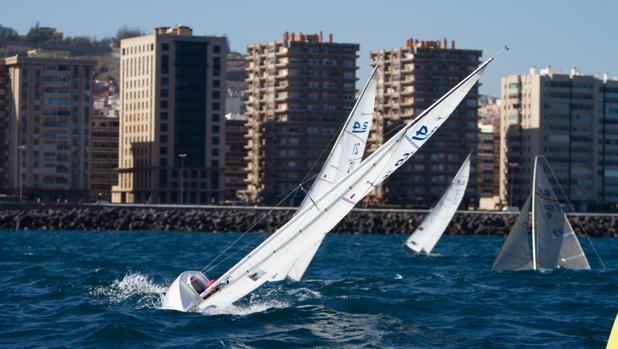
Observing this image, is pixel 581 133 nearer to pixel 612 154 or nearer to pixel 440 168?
pixel 612 154

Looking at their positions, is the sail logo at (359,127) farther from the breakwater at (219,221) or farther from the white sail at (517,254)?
the breakwater at (219,221)

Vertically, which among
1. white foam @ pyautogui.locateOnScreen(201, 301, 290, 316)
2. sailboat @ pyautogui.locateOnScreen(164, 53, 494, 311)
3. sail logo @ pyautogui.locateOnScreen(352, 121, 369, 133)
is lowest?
white foam @ pyautogui.locateOnScreen(201, 301, 290, 316)

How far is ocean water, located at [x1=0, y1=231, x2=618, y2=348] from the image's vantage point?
26828 millimetres

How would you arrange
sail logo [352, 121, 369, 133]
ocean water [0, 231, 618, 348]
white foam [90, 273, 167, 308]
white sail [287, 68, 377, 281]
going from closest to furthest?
ocean water [0, 231, 618, 348], white foam [90, 273, 167, 308], white sail [287, 68, 377, 281], sail logo [352, 121, 369, 133]

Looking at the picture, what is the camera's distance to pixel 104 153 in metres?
178

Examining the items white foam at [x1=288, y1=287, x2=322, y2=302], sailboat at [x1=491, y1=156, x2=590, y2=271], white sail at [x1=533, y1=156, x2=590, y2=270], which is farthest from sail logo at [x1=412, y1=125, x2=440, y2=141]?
sailboat at [x1=491, y1=156, x2=590, y2=271]

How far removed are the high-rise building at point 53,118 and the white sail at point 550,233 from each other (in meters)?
108

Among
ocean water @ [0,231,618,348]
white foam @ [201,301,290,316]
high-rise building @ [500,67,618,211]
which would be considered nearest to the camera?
ocean water @ [0,231,618,348]

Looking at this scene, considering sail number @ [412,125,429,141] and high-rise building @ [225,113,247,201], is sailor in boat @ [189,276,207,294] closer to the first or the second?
sail number @ [412,125,429,141]

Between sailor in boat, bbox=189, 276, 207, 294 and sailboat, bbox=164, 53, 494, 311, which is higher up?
sailboat, bbox=164, 53, 494, 311

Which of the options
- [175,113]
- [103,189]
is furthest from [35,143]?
[103,189]

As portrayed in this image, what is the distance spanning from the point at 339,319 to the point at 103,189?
148750 mm

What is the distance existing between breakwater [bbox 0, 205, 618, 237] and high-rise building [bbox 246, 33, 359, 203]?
51515 mm

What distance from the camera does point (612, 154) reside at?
532 ft
